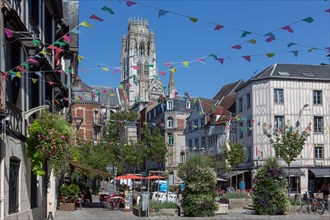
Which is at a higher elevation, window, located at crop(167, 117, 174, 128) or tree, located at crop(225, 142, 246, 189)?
window, located at crop(167, 117, 174, 128)

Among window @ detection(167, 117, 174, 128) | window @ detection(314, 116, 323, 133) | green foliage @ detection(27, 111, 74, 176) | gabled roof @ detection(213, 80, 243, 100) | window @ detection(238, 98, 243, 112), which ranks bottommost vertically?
green foliage @ detection(27, 111, 74, 176)

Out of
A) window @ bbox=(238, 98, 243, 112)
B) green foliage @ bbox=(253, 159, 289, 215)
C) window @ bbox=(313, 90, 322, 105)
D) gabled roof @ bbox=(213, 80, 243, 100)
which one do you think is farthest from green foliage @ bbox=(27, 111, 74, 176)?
gabled roof @ bbox=(213, 80, 243, 100)

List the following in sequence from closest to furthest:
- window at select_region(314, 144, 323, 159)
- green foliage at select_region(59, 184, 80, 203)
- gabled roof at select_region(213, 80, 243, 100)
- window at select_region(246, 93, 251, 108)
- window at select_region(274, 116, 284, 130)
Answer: green foliage at select_region(59, 184, 80, 203), window at select_region(274, 116, 284, 130), window at select_region(314, 144, 323, 159), window at select_region(246, 93, 251, 108), gabled roof at select_region(213, 80, 243, 100)

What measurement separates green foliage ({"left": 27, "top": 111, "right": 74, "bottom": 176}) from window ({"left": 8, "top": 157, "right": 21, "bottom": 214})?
25.4 inches

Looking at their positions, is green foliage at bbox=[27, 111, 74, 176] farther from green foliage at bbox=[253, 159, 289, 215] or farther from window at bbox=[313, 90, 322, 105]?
window at bbox=[313, 90, 322, 105]

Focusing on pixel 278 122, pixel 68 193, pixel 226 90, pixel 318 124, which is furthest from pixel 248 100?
pixel 68 193

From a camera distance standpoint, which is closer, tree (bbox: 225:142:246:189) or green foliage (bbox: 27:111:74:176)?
green foliage (bbox: 27:111:74:176)

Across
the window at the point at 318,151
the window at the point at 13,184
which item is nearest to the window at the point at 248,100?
the window at the point at 318,151

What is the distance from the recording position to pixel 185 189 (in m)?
21.5

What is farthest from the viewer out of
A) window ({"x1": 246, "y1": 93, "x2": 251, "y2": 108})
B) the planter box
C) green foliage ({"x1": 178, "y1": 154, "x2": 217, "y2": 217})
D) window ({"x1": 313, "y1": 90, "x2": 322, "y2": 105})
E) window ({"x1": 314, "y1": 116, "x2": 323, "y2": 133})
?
window ({"x1": 246, "y1": 93, "x2": 251, "y2": 108})

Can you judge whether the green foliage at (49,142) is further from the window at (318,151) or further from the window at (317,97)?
the window at (317,97)

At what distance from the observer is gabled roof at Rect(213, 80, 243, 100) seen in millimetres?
61369

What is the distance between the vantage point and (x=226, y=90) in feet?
210

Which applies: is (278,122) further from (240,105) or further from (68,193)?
(68,193)
